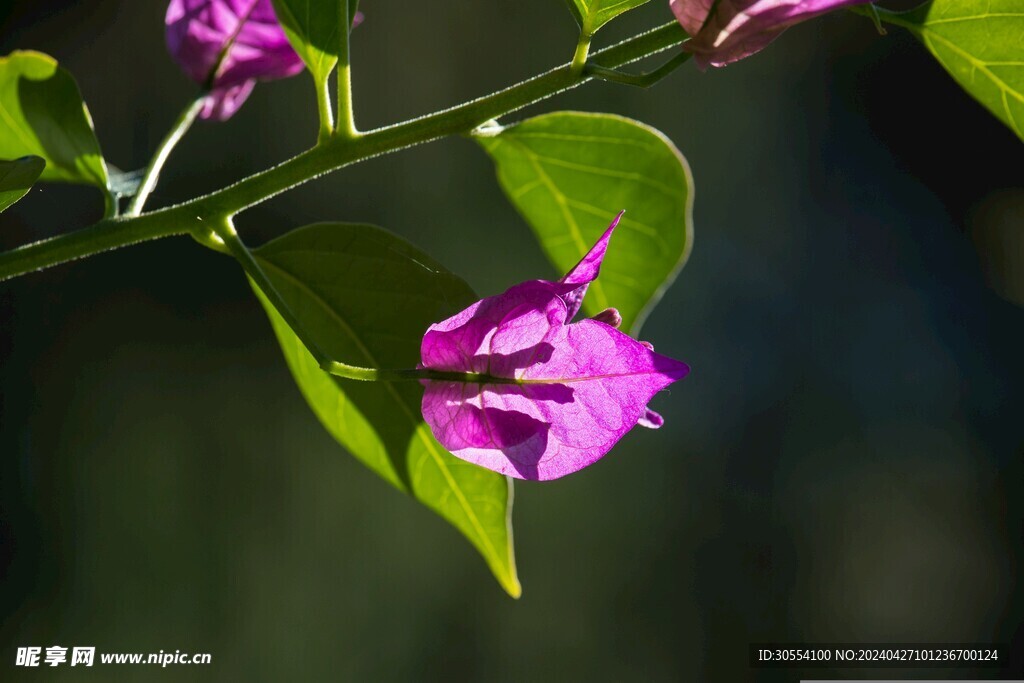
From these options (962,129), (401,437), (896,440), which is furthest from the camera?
(962,129)

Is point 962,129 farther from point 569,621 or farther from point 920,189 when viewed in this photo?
point 569,621

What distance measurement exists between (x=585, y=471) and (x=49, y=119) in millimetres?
3503

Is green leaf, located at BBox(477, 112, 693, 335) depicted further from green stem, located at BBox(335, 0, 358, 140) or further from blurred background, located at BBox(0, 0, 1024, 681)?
blurred background, located at BBox(0, 0, 1024, 681)

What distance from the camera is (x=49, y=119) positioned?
40 cm

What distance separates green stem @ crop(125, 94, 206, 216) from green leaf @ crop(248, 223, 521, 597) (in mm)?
48

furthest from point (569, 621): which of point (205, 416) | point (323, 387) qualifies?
point (323, 387)

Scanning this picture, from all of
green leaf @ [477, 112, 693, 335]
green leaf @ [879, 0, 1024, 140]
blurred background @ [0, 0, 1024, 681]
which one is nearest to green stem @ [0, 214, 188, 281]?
green leaf @ [477, 112, 693, 335]

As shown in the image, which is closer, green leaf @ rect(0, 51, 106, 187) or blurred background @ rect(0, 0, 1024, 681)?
green leaf @ rect(0, 51, 106, 187)

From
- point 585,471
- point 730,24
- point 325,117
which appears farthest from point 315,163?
point 585,471

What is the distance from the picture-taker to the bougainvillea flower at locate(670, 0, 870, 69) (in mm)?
292

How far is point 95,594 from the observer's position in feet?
12.0

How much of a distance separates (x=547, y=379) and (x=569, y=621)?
391cm

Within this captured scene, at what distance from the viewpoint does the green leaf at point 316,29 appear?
1.22 feet

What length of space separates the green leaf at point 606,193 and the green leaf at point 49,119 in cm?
15
